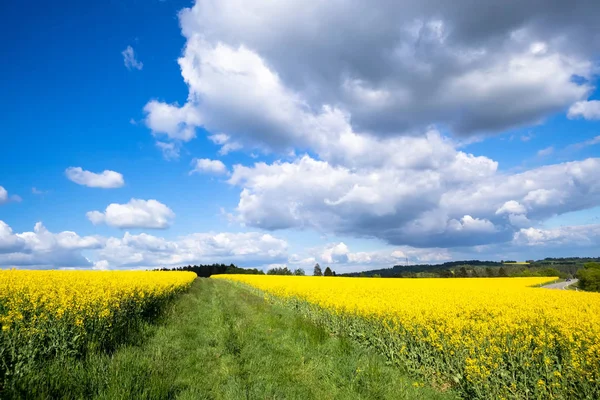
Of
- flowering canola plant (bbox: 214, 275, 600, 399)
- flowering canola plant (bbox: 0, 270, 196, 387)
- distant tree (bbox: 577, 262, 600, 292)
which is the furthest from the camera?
distant tree (bbox: 577, 262, 600, 292)

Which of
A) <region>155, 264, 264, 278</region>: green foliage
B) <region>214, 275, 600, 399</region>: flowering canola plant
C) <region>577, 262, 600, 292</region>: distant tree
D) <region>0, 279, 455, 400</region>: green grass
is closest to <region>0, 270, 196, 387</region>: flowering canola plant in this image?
<region>0, 279, 455, 400</region>: green grass

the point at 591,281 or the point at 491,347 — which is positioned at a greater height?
the point at 491,347

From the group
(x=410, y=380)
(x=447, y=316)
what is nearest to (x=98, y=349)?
(x=410, y=380)

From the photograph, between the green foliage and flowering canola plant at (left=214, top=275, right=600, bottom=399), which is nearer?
flowering canola plant at (left=214, top=275, right=600, bottom=399)

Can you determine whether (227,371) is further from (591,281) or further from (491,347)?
(591,281)

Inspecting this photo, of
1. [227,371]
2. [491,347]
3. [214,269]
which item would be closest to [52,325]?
[227,371]

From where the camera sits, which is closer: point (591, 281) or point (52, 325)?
point (52, 325)

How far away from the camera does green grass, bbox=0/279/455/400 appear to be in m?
5.61

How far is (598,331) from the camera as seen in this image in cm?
783

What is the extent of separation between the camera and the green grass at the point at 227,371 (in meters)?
5.61

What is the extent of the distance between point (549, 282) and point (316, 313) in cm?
6027

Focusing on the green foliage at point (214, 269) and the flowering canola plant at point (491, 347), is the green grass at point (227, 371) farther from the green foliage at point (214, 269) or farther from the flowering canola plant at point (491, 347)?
the green foliage at point (214, 269)

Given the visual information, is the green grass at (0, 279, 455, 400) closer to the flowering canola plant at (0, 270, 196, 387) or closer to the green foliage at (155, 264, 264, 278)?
the flowering canola plant at (0, 270, 196, 387)

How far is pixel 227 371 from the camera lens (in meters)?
7.53
